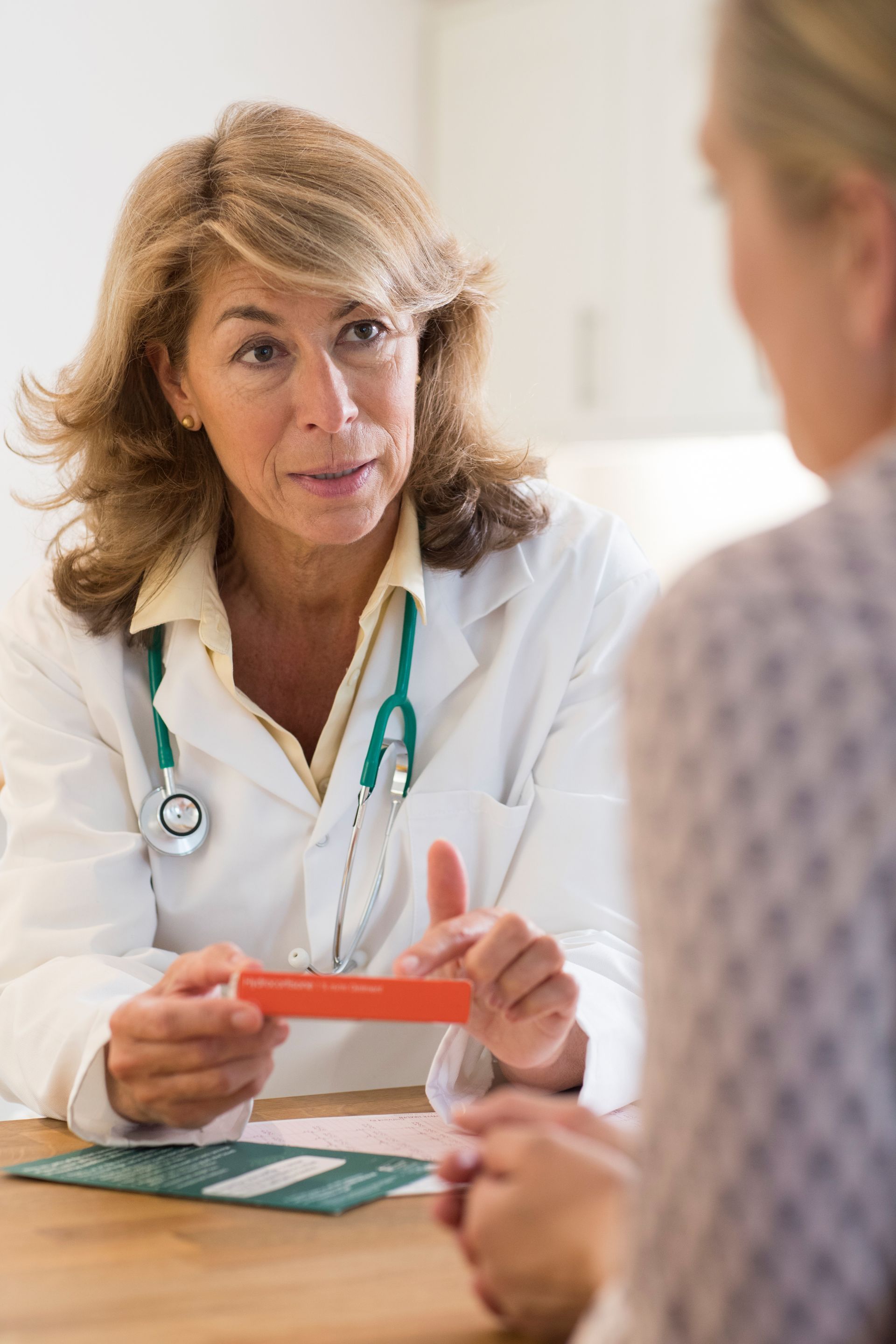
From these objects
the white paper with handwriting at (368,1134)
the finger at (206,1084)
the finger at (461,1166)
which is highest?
the finger at (461,1166)

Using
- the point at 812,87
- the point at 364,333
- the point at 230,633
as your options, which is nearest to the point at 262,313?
the point at 364,333

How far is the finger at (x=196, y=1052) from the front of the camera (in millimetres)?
1000

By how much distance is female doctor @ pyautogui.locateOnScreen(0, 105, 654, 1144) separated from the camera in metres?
1.39

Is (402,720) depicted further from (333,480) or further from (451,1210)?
(451,1210)

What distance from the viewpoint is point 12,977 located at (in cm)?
133

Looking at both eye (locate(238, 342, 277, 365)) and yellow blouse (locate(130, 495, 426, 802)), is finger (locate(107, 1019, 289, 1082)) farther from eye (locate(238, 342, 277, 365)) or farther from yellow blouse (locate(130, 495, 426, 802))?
eye (locate(238, 342, 277, 365))

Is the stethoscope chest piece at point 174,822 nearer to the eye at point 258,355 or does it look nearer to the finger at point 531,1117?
the eye at point 258,355

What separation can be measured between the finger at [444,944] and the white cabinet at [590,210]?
2149 mm

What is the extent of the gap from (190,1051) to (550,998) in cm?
27

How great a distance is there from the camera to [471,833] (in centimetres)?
144

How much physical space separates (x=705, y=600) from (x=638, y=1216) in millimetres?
225

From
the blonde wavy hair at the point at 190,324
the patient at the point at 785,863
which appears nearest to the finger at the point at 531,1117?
the patient at the point at 785,863

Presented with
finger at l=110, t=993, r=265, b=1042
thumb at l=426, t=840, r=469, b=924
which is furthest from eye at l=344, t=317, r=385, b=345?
finger at l=110, t=993, r=265, b=1042

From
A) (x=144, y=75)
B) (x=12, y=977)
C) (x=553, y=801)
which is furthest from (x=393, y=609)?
(x=144, y=75)
